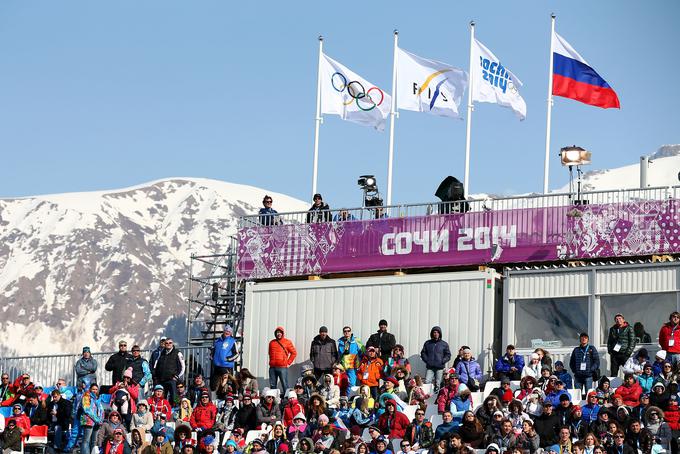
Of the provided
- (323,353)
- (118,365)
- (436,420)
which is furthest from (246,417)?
(118,365)

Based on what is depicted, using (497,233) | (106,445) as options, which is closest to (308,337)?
(497,233)

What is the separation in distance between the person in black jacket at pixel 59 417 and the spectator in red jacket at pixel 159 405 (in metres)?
1.63

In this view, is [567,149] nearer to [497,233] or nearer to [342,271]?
[497,233]

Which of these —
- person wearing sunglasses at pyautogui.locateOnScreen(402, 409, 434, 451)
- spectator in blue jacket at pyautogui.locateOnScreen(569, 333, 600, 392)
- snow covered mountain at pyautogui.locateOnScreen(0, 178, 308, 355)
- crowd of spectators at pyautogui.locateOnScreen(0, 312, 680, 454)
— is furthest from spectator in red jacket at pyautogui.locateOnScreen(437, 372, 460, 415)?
snow covered mountain at pyautogui.locateOnScreen(0, 178, 308, 355)

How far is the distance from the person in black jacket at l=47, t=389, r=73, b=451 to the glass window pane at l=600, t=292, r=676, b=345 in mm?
9908

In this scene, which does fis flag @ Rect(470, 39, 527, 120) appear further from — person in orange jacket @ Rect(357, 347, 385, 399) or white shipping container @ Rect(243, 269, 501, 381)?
person in orange jacket @ Rect(357, 347, 385, 399)

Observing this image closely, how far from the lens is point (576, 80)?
33.5m

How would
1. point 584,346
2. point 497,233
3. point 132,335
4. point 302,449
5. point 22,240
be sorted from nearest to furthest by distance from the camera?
point 302,449 < point 584,346 < point 497,233 < point 132,335 < point 22,240

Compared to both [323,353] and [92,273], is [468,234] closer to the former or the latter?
[323,353]

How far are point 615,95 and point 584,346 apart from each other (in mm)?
7366

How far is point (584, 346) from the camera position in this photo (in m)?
27.6

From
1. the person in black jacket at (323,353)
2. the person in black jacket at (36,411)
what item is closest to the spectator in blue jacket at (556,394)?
the person in black jacket at (323,353)

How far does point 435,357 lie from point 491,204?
453 centimetres

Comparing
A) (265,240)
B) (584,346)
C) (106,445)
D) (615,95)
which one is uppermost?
(615,95)
